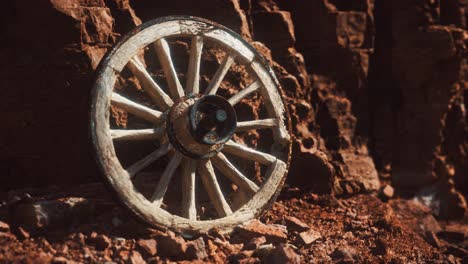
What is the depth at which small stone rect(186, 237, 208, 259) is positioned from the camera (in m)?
3.75

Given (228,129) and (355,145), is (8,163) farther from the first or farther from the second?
(355,145)

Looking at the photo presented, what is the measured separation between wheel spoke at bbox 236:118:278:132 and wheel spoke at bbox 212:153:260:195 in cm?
30

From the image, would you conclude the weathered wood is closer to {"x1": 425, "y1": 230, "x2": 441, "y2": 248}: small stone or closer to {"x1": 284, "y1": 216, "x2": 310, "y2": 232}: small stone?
{"x1": 284, "y1": 216, "x2": 310, "y2": 232}: small stone

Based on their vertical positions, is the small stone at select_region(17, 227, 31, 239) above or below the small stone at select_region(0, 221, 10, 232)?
below

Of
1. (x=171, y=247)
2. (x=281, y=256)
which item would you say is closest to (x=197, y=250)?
(x=171, y=247)

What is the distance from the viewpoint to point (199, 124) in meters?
3.95

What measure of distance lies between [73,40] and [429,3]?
4.17 metres

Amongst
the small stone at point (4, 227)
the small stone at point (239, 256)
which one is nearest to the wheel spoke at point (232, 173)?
the small stone at point (239, 256)

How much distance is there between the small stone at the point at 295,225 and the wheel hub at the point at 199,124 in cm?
101

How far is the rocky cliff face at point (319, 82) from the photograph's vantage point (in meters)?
4.34

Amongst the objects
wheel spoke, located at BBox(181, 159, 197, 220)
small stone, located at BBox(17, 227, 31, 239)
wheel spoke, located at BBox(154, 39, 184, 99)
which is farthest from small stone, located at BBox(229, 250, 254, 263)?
small stone, located at BBox(17, 227, 31, 239)

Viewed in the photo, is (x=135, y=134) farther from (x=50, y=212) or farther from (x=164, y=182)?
(x=50, y=212)

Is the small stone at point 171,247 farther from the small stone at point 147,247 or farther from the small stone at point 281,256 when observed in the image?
the small stone at point 281,256

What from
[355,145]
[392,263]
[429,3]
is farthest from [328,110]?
[392,263]
